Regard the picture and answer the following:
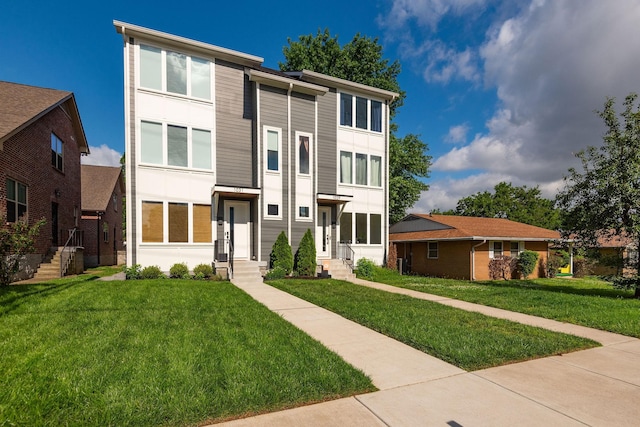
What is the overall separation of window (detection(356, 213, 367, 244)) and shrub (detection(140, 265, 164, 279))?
854 centimetres

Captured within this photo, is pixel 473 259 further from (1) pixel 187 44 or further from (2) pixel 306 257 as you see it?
(1) pixel 187 44

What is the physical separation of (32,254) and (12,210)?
172 centimetres

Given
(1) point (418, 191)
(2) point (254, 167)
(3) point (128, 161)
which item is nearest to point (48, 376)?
(3) point (128, 161)

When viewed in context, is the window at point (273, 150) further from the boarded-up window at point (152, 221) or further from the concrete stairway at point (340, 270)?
the concrete stairway at point (340, 270)

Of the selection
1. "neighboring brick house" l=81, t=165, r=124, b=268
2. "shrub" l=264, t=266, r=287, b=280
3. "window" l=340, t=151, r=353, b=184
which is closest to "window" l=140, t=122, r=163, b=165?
"shrub" l=264, t=266, r=287, b=280

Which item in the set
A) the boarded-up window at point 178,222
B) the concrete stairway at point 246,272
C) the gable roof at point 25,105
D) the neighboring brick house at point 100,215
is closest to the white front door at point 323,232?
the concrete stairway at point 246,272

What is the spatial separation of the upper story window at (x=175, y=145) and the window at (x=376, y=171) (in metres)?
7.69

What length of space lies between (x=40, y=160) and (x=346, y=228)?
42.6ft

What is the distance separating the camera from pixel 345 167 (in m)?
15.5

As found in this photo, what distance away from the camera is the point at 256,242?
1312 centimetres

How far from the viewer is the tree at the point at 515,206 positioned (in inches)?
1772

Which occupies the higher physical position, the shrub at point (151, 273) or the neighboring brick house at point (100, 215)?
the neighboring brick house at point (100, 215)

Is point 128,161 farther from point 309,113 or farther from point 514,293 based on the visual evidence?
point 514,293

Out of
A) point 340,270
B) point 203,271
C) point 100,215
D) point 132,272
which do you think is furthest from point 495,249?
point 100,215
